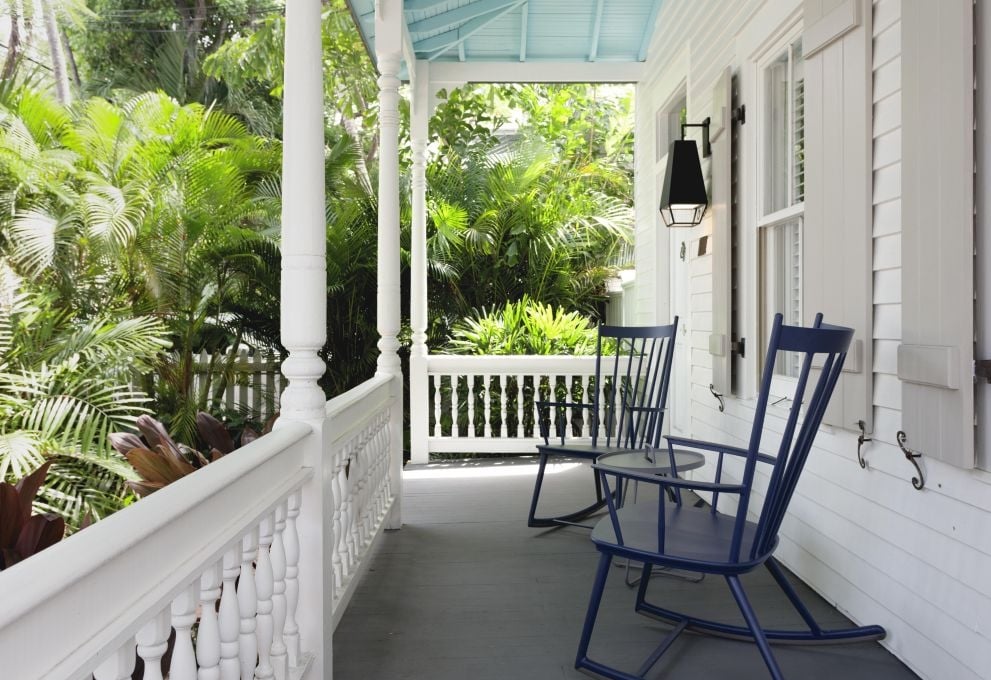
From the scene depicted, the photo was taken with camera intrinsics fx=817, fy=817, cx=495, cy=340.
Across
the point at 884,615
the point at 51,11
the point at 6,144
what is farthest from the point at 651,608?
the point at 51,11

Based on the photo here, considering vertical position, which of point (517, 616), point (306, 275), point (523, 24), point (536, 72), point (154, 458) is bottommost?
point (517, 616)

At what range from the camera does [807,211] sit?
298 centimetres

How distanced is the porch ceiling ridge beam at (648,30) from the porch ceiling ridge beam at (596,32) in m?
0.34

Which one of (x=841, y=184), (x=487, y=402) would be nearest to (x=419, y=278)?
(x=487, y=402)

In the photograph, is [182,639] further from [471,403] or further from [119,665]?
[471,403]

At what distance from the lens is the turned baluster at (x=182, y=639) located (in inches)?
49.4

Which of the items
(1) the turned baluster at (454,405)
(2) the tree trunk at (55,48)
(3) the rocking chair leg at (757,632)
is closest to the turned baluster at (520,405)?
(1) the turned baluster at (454,405)

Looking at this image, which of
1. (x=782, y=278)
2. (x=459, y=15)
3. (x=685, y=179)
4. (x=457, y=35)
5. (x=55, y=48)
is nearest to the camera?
(x=782, y=278)

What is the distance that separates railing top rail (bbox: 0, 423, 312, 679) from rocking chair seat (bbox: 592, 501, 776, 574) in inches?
40.8

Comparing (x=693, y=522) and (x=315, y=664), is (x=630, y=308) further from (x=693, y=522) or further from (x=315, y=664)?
(x=315, y=664)

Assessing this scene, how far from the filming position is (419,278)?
607 centimetres

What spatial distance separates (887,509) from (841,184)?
1.06m

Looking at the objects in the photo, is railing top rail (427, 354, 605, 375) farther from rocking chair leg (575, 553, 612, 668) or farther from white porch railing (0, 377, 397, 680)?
rocking chair leg (575, 553, 612, 668)

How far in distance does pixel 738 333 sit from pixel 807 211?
102 centimetres
